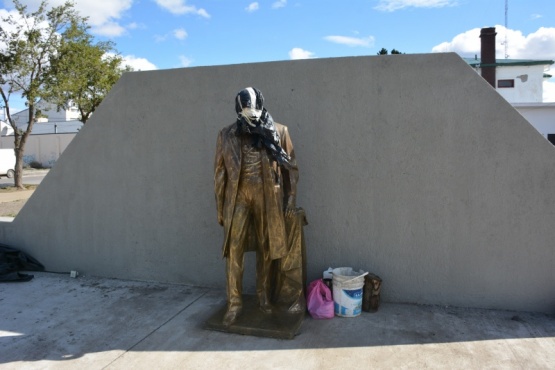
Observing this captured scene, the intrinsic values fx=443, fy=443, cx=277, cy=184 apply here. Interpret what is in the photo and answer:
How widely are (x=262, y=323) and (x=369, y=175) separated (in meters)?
1.80

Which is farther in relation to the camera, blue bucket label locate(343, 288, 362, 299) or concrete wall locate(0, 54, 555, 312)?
concrete wall locate(0, 54, 555, 312)

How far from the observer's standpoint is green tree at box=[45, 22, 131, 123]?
14.8 metres

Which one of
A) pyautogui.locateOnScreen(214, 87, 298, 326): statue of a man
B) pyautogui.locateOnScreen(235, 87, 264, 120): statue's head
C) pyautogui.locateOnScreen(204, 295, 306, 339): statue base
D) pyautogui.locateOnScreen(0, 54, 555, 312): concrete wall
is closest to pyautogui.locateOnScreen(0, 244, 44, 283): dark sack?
pyautogui.locateOnScreen(0, 54, 555, 312): concrete wall

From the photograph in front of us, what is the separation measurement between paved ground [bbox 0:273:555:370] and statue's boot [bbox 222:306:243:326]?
0.12 metres

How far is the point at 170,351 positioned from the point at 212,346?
1.11ft

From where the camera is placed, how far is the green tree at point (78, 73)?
14.8 m

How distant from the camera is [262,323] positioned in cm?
391

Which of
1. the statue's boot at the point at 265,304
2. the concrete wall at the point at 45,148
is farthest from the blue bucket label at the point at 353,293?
the concrete wall at the point at 45,148

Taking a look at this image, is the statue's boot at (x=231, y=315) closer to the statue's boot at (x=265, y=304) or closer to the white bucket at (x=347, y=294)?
the statue's boot at (x=265, y=304)

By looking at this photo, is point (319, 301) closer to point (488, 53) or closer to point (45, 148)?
point (488, 53)

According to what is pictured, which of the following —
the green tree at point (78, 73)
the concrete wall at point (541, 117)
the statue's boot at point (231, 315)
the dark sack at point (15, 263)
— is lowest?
the statue's boot at point (231, 315)

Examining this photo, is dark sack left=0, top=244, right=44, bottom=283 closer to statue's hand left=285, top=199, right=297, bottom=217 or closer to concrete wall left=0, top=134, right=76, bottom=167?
statue's hand left=285, top=199, right=297, bottom=217

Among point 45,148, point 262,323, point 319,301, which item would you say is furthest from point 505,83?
point 45,148

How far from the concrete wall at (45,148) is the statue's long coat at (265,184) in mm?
31610
